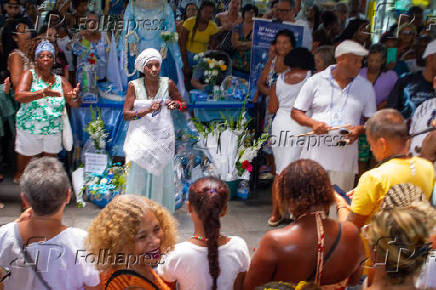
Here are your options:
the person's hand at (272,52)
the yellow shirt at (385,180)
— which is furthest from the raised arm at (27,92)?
the yellow shirt at (385,180)

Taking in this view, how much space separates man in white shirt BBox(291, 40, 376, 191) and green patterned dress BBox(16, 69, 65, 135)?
2165 millimetres

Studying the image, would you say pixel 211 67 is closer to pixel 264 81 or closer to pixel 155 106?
pixel 264 81

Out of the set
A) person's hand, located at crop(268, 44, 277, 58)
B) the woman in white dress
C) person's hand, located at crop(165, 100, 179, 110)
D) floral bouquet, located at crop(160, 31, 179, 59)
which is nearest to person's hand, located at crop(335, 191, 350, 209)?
the woman in white dress

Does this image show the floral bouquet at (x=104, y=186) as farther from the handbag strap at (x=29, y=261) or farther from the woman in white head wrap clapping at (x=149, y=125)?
the handbag strap at (x=29, y=261)

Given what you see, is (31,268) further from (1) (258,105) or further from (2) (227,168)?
(1) (258,105)

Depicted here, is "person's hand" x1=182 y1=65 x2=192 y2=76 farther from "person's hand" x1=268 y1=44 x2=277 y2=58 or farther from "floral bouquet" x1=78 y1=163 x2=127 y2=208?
"floral bouquet" x1=78 y1=163 x2=127 y2=208

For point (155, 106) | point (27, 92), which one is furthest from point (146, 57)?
point (27, 92)

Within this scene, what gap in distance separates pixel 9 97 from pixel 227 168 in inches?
96.8

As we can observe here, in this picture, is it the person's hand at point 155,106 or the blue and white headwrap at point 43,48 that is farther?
the blue and white headwrap at point 43,48

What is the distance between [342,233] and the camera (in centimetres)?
191

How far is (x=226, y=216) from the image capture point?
14.4ft

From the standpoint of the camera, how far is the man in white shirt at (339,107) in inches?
133

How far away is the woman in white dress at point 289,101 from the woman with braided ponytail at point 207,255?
2.08 metres

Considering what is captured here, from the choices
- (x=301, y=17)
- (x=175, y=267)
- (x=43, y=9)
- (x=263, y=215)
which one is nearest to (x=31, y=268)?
(x=175, y=267)
